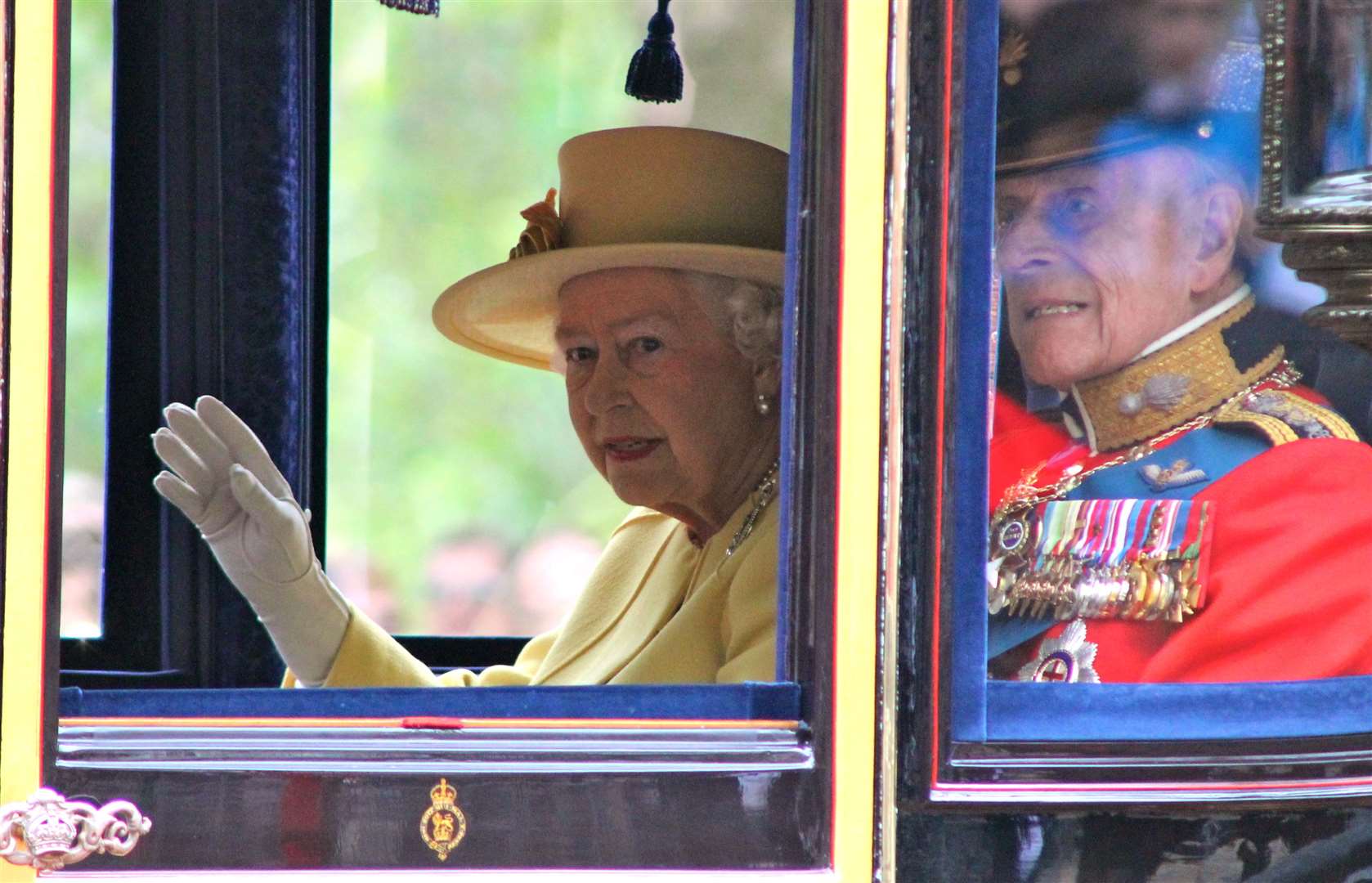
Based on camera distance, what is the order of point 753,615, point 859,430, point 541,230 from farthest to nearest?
point 541,230, point 753,615, point 859,430

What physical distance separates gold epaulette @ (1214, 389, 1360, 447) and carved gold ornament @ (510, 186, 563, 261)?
3.77ft

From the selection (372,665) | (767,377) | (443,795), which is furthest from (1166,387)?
(372,665)

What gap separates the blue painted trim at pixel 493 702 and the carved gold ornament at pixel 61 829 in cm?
12

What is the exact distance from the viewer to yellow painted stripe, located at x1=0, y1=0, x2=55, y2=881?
4.71 ft

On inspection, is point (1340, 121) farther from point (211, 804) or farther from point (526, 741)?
point (211, 804)

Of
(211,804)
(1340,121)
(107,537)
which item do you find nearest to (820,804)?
(211,804)

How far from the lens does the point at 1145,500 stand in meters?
1.80

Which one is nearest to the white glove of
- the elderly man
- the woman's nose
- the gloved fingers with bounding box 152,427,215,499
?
the gloved fingers with bounding box 152,427,215,499

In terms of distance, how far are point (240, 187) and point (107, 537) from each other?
1.77 feet

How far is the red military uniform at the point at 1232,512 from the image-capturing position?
5.56 feet

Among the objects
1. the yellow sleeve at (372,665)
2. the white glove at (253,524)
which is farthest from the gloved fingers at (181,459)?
the yellow sleeve at (372,665)

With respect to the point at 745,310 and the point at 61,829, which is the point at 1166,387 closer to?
the point at 745,310

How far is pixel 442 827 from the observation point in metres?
1.49

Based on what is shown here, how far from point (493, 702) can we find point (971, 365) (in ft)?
1.75
